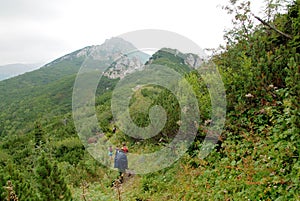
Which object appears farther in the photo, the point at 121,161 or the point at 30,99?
the point at 30,99

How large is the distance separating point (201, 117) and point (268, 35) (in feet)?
8.55

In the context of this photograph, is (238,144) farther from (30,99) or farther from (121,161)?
(30,99)

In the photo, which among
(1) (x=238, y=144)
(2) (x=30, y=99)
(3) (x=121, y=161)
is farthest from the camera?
(2) (x=30, y=99)

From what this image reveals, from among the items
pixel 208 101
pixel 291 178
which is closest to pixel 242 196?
pixel 291 178

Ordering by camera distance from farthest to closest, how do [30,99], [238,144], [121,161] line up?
1. [30,99]
2. [121,161]
3. [238,144]

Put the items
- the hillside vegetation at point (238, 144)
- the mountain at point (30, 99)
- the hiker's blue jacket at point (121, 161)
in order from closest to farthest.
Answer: the hillside vegetation at point (238, 144), the hiker's blue jacket at point (121, 161), the mountain at point (30, 99)

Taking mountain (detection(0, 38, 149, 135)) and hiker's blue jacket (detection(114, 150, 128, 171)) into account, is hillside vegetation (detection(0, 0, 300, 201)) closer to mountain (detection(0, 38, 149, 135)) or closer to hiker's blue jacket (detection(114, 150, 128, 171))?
hiker's blue jacket (detection(114, 150, 128, 171))

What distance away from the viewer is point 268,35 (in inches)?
288

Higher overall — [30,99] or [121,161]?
→ [121,161]

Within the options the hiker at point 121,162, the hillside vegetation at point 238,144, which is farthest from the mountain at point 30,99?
the hillside vegetation at point 238,144

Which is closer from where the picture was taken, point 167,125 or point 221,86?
point 221,86

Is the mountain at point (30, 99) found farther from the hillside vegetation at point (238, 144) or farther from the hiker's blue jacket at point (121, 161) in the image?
the hillside vegetation at point (238, 144)

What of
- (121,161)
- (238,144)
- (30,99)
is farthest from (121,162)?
(30,99)

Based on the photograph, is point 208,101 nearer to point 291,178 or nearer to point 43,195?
point 291,178
